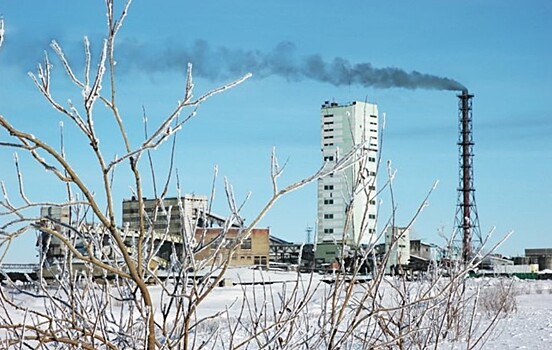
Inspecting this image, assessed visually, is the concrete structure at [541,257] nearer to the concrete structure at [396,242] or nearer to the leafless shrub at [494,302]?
the leafless shrub at [494,302]

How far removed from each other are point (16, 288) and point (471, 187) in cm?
5869

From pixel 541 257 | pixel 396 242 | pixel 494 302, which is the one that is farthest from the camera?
pixel 541 257

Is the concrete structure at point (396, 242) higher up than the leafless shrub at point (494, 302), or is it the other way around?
the concrete structure at point (396, 242)

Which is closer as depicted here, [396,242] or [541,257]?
[396,242]

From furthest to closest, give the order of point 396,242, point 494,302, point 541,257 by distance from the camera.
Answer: point 541,257
point 494,302
point 396,242

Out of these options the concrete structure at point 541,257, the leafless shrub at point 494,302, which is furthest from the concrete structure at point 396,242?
the concrete structure at point 541,257

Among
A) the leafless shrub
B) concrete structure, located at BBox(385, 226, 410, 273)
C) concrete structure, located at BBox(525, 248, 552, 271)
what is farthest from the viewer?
concrete structure, located at BBox(525, 248, 552, 271)

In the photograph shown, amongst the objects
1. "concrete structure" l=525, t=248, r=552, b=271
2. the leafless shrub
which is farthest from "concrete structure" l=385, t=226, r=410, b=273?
"concrete structure" l=525, t=248, r=552, b=271

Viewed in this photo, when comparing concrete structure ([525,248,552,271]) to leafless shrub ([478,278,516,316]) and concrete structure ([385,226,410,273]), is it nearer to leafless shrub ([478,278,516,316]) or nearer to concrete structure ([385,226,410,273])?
leafless shrub ([478,278,516,316])

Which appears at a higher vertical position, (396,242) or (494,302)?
(396,242)

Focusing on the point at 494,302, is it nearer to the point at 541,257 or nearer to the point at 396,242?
the point at 396,242

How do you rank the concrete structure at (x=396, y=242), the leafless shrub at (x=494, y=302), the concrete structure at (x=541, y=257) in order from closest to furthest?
the concrete structure at (x=396, y=242) → the leafless shrub at (x=494, y=302) → the concrete structure at (x=541, y=257)

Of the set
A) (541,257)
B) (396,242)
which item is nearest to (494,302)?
(396,242)

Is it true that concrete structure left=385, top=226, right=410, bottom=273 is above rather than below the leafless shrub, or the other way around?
above
